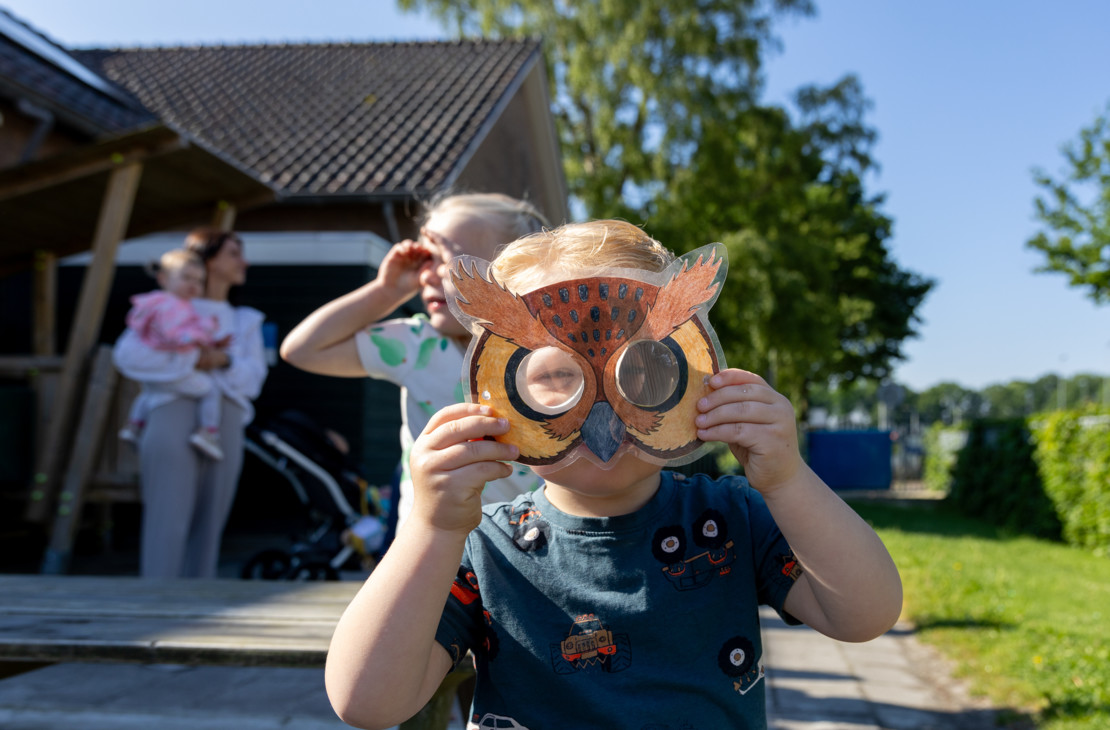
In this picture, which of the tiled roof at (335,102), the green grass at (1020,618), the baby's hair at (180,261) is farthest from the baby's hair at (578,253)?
the tiled roof at (335,102)

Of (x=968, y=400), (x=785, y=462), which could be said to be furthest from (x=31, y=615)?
(x=968, y=400)

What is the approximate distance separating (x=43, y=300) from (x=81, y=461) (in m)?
2.56

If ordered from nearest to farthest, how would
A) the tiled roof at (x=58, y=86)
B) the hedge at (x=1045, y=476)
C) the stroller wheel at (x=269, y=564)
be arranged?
the stroller wheel at (x=269, y=564), the tiled roof at (x=58, y=86), the hedge at (x=1045, y=476)

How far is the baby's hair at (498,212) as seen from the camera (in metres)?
2.35

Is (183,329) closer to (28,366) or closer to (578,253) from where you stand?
(28,366)

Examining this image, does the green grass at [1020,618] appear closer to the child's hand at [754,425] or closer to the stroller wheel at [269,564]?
the child's hand at [754,425]

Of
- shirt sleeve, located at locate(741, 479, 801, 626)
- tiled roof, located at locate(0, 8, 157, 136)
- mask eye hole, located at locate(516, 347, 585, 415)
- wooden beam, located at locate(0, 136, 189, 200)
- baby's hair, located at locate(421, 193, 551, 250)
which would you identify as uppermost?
tiled roof, located at locate(0, 8, 157, 136)

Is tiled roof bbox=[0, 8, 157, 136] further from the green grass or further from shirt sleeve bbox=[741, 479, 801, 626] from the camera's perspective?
the green grass

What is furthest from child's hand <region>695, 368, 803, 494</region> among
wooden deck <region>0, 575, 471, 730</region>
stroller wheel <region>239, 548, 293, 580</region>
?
stroller wheel <region>239, 548, 293, 580</region>

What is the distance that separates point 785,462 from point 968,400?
126863 mm

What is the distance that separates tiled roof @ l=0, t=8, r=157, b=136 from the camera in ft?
22.9

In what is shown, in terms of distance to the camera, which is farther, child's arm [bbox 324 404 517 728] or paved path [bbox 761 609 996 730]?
paved path [bbox 761 609 996 730]

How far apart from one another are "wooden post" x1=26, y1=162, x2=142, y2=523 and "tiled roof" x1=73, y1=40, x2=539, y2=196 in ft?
12.4

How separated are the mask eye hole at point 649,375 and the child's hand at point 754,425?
6 centimetres
